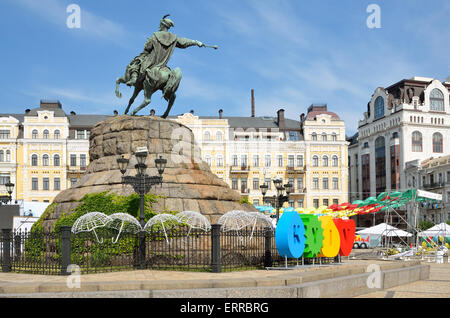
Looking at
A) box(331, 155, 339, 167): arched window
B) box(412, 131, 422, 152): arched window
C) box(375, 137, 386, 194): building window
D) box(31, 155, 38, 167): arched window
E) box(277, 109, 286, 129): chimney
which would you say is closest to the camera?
box(31, 155, 38, 167): arched window

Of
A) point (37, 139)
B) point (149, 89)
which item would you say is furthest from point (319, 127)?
point (149, 89)

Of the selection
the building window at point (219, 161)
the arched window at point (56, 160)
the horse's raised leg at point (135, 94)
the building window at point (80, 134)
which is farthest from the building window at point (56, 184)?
the horse's raised leg at point (135, 94)

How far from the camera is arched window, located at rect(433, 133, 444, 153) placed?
7200 centimetres

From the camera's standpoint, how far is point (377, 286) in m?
13.2

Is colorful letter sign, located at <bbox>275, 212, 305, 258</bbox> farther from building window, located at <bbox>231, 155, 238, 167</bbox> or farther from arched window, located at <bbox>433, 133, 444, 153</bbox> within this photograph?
arched window, located at <bbox>433, 133, 444, 153</bbox>

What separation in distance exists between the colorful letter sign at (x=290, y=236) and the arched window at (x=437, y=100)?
210 feet

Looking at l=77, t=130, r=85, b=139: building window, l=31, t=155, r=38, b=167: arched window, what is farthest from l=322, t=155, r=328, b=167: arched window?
l=31, t=155, r=38, b=167: arched window

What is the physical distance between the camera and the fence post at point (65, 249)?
13.4 m

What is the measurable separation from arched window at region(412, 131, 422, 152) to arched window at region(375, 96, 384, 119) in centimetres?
594

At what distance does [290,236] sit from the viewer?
543 inches

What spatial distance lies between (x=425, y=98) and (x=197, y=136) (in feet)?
99.7

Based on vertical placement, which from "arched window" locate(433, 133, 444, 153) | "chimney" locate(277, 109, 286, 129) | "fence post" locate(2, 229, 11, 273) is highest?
"chimney" locate(277, 109, 286, 129)
